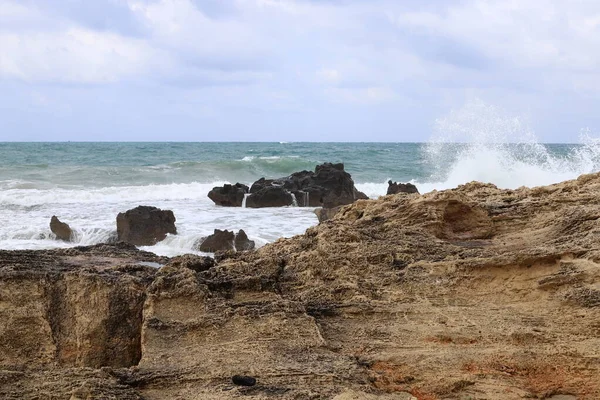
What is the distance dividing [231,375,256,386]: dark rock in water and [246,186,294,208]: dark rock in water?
13.5 metres

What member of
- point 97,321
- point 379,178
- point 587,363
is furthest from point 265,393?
point 379,178

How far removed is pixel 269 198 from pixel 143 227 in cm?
518

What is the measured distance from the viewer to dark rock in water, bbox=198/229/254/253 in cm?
Result: 1080

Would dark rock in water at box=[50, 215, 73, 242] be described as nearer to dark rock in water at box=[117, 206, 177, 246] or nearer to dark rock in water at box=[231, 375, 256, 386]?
dark rock in water at box=[117, 206, 177, 246]

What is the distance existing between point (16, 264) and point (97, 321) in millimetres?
701

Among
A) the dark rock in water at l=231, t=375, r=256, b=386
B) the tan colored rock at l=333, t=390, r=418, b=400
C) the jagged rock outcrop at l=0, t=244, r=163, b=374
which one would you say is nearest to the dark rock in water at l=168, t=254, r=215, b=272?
the jagged rock outcrop at l=0, t=244, r=163, b=374

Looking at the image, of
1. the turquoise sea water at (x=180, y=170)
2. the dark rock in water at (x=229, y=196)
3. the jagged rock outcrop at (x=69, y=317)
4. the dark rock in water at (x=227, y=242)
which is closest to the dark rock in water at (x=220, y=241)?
the dark rock in water at (x=227, y=242)

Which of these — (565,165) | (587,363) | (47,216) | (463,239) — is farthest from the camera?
(565,165)

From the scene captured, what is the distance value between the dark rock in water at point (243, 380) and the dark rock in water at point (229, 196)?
13891 millimetres

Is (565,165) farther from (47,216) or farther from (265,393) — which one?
(265,393)

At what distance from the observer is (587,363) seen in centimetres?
320

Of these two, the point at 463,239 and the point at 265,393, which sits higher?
the point at 463,239

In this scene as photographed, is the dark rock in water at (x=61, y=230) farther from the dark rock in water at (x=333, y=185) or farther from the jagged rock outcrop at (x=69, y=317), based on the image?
the jagged rock outcrop at (x=69, y=317)

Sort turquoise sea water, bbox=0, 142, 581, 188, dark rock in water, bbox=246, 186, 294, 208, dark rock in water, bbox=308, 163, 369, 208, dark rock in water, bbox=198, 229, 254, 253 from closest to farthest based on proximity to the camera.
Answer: dark rock in water, bbox=198, 229, 254, 253 < dark rock in water, bbox=308, 163, 369, 208 < dark rock in water, bbox=246, 186, 294, 208 < turquoise sea water, bbox=0, 142, 581, 188
